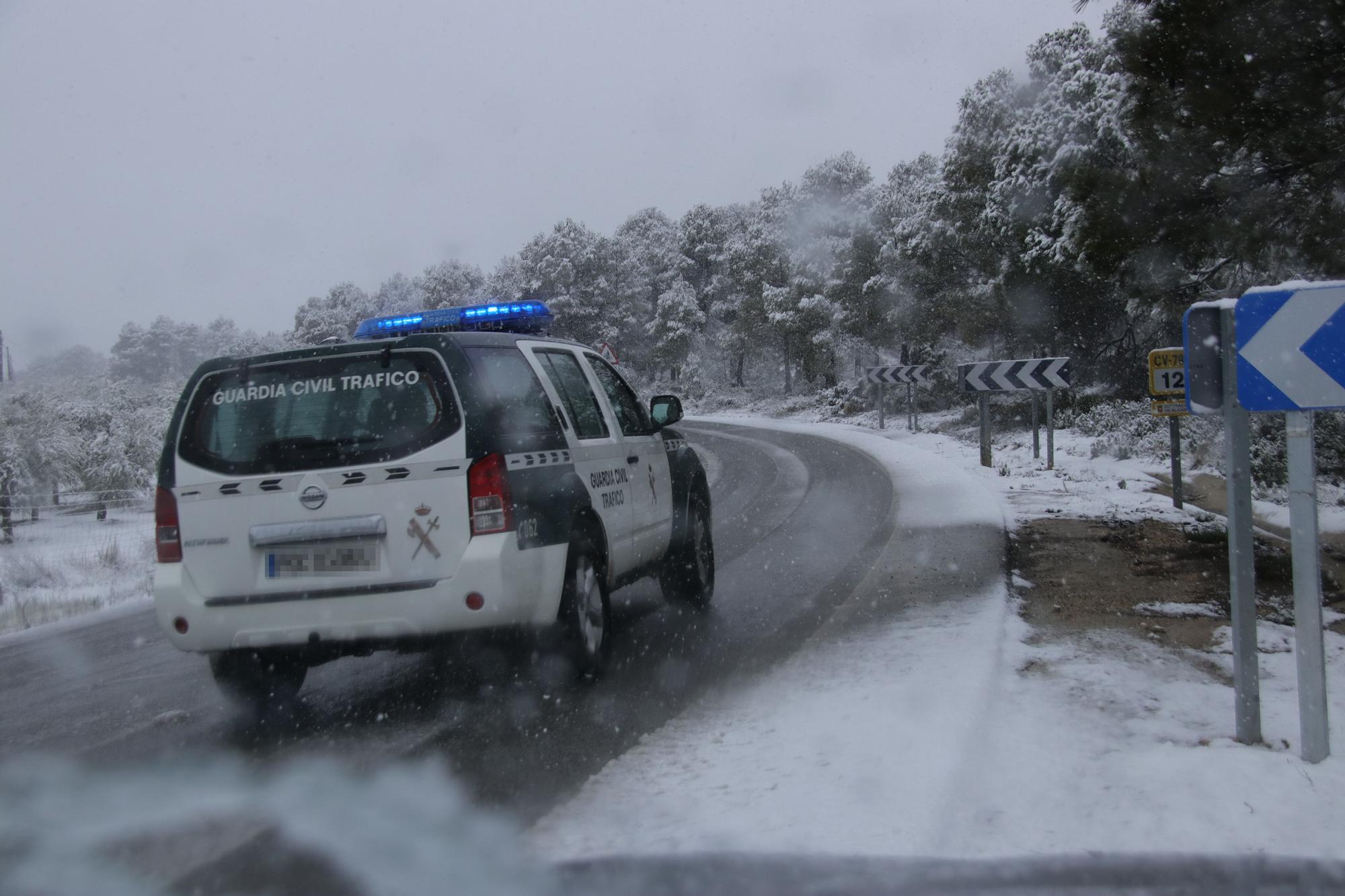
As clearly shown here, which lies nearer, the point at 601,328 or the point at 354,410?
the point at 354,410

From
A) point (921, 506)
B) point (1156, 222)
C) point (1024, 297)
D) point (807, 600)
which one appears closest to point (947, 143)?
point (1024, 297)

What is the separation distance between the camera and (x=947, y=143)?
28.8 metres

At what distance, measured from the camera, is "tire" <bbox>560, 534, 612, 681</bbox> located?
4.94 m

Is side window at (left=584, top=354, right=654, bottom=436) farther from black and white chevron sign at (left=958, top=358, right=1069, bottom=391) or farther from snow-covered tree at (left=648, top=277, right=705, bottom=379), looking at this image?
snow-covered tree at (left=648, top=277, right=705, bottom=379)

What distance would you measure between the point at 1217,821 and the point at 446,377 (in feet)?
11.2

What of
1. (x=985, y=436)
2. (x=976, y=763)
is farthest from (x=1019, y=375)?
(x=976, y=763)

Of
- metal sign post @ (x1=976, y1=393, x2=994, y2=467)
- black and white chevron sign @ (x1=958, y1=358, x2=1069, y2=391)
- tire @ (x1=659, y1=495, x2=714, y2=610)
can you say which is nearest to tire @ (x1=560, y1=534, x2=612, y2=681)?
tire @ (x1=659, y1=495, x2=714, y2=610)

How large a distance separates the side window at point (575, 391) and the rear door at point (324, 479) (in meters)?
1.02

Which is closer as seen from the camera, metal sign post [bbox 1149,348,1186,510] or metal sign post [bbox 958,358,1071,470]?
metal sign post [bbox 1149,348,1186,510]

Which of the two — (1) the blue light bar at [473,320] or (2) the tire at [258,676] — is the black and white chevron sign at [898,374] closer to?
(1) the blue light bar at [473,320]

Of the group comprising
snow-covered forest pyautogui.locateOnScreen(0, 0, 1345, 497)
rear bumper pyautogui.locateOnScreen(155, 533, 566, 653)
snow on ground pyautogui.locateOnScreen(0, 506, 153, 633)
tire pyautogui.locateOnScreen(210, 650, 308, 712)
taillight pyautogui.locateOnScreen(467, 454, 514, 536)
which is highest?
snow-covered forest pyautogui.locateOnScreen(0, 0, 1345, 497)

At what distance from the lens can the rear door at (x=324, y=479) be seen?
450cm

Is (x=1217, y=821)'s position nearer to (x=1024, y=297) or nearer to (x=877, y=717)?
(x=877, y=717)

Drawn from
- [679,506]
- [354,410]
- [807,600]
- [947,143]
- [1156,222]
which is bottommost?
[807,600]
